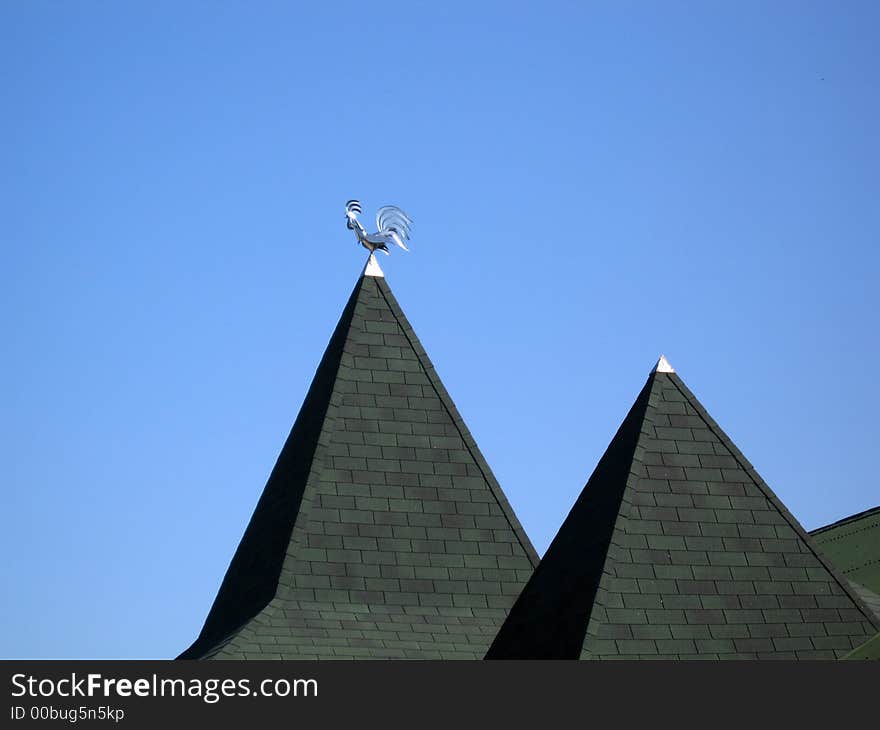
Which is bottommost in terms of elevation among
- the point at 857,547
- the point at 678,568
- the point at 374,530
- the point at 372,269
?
the point at 678,568

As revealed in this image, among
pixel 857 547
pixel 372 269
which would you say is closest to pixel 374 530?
pixel 372 269

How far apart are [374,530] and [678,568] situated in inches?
214

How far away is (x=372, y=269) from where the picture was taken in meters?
24.6

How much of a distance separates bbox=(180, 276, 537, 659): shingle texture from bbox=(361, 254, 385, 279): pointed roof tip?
10cm

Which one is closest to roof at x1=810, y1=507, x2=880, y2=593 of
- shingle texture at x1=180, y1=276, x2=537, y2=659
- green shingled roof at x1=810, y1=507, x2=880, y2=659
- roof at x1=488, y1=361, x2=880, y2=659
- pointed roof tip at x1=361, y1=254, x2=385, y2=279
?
green shingled roof at x1=810, y1=507, x2=880, y2=659

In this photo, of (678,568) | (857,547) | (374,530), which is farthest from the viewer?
(857,547)

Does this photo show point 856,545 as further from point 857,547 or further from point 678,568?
point 678,568
